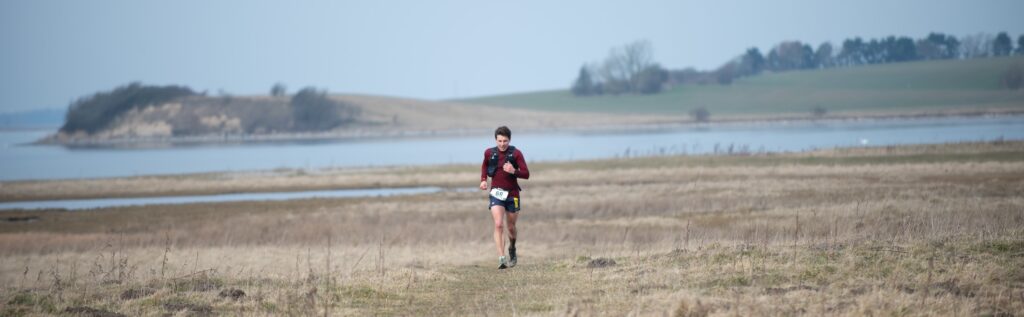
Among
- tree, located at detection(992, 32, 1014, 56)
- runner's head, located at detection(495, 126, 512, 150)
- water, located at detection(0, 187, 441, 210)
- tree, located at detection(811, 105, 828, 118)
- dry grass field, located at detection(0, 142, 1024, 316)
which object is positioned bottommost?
tree, located at detection(811, 105, 828, 118)

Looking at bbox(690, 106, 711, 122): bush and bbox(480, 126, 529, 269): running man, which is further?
bbox(690, 106, 711, 122): bush

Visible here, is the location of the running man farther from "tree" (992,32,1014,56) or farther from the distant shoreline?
"tree" (992,32,1014,56)

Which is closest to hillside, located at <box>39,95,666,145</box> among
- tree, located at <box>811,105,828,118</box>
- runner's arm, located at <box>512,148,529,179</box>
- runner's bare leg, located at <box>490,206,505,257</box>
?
tree, located at <box>811,105,828,118</box>

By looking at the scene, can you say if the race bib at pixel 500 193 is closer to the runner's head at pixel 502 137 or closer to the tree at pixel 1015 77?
the runner's head at pixel 502 137

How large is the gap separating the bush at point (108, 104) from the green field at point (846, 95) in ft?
215

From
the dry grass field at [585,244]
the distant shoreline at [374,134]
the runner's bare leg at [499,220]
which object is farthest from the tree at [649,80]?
the runner's bare leg at [499,220]

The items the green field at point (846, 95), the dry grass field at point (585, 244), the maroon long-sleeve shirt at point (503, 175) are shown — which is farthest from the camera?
the green field at point (846, 95)

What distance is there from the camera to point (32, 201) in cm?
4688

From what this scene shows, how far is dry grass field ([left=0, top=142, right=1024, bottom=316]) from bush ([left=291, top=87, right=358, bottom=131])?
99.1 metres

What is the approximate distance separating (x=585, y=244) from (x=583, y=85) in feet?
565

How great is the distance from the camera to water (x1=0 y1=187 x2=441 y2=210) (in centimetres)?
4278

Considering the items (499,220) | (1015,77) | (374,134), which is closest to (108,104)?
(374,134)

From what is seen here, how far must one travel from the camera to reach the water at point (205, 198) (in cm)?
4278

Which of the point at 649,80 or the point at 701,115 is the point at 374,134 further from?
the point at 649,80
